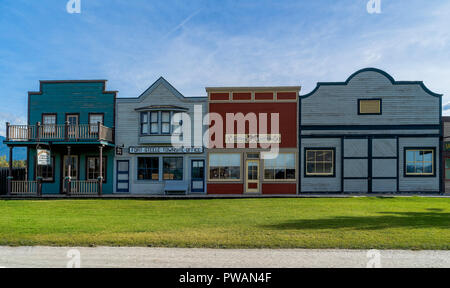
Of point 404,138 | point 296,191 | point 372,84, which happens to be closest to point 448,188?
point 404,138

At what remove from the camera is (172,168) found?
66.4ft

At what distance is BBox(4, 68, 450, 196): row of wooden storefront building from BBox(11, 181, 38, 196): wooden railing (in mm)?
94

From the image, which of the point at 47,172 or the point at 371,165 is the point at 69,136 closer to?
the point at 47,172

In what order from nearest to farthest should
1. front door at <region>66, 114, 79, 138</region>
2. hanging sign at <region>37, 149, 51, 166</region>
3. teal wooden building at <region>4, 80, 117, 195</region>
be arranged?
hanging sign at <region>37, 149, 51, 166</region> → front door at <region>66, 114, 79, 138</region> → teal wooden building at <region>4, 80, 117, 195</region>

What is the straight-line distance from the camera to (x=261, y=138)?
20.0m

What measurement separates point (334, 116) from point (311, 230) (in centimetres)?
1393

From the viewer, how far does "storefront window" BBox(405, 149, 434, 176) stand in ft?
63.9

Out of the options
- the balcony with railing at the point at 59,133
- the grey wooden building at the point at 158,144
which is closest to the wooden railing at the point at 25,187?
the balcony with railing at the point at 59,133

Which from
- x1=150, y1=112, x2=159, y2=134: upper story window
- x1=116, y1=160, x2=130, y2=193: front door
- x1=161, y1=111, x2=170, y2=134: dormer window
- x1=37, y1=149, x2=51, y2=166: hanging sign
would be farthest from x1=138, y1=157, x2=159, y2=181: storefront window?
x1=37, y1=149, x2=51, y2=166: hanging sign

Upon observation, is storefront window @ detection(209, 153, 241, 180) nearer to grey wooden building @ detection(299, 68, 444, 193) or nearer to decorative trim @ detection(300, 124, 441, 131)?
grey wooden building @ detection(299, 68, 444, 193)

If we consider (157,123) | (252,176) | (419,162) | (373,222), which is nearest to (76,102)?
(157,123)

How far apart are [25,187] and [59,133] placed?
173 inches
